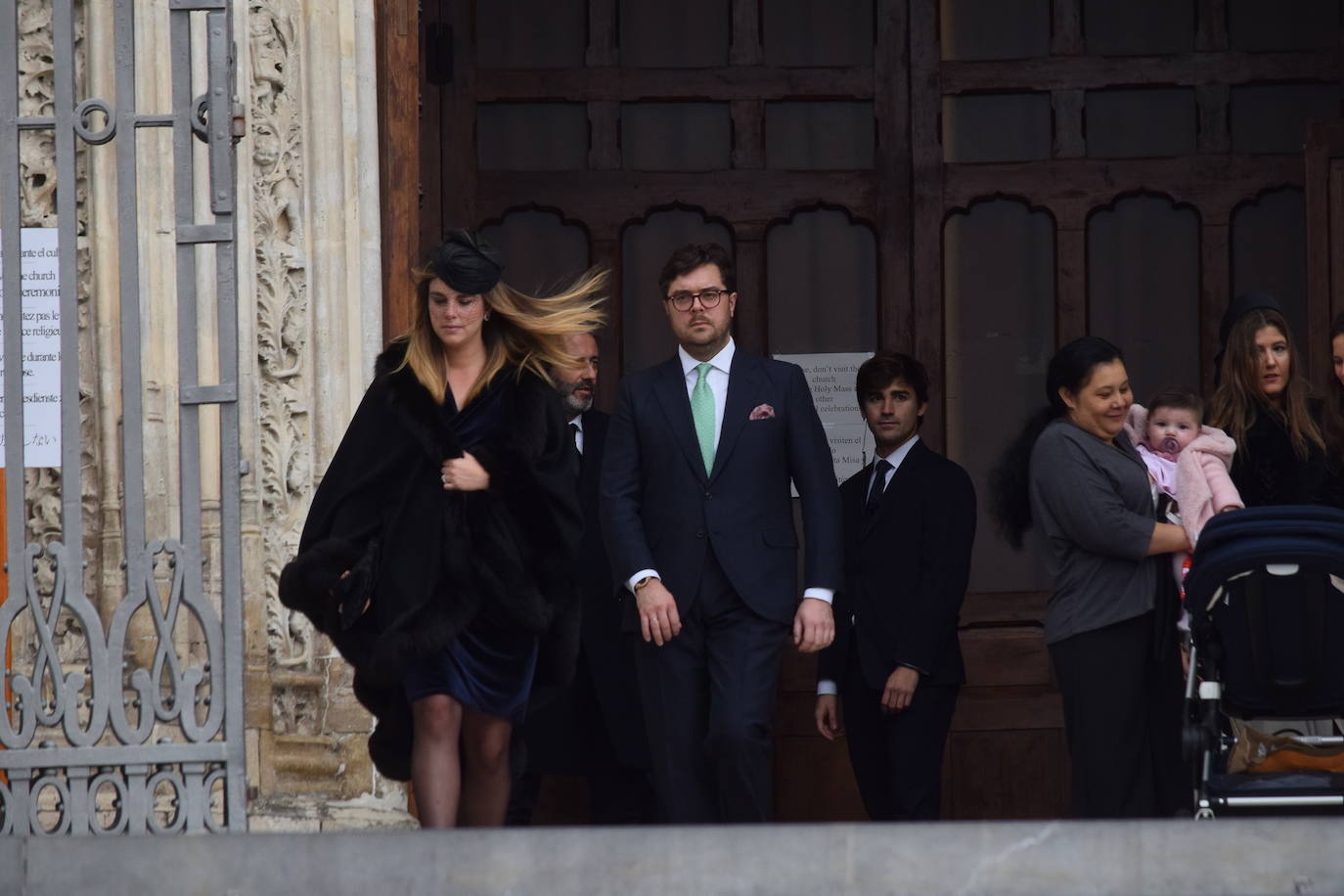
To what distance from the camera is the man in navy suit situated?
21.6 ft

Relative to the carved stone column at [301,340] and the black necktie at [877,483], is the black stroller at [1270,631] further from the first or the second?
the carved stone column at [301,340]

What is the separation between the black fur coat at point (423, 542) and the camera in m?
5.91

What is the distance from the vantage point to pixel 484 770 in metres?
5.99

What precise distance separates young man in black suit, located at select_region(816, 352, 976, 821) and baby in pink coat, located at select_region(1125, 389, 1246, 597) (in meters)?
0.71

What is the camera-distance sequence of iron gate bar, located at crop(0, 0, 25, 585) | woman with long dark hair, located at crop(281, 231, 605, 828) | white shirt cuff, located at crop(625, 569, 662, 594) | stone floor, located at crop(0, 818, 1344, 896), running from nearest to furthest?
1. stone floor, located at crop(0, 818, 1344, 896)
2. iron gate bar, located at crop(0, 0, 25, 585)
3. woman with long dark hair, located at crop(281, 231, 605, 828)
4. white shirt cuff, located at crop(625, 569, 662, 594)

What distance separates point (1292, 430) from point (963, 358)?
7.25 feet

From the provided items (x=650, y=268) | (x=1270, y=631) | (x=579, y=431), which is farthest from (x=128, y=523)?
(x=650, y=268)

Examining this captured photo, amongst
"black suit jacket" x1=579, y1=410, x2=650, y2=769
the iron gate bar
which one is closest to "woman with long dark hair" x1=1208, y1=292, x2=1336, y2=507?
"black suit jacket" x1=579, y1=410, x2=650, y2=769

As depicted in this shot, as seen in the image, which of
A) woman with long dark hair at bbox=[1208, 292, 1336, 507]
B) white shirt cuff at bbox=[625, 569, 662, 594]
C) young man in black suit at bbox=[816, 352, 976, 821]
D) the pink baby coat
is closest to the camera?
white shirt cuff at bbox=[625, 569, 662, 594]

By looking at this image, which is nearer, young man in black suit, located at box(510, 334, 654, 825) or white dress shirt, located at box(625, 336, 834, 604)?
white dress shirt, located at box(625, 336, 834, 604)

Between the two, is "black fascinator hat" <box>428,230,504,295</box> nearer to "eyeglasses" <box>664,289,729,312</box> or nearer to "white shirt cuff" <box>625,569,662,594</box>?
"eyeglasses" <box>664,289,729,312</box>

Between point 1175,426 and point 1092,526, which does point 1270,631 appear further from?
point 1175,426

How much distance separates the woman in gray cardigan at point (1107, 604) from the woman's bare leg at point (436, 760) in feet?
7.03

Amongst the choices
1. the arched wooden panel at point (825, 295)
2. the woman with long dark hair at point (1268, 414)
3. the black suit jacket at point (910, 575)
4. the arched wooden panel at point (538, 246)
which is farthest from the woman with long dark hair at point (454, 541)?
the arched wooden panel at point (825, 295)
